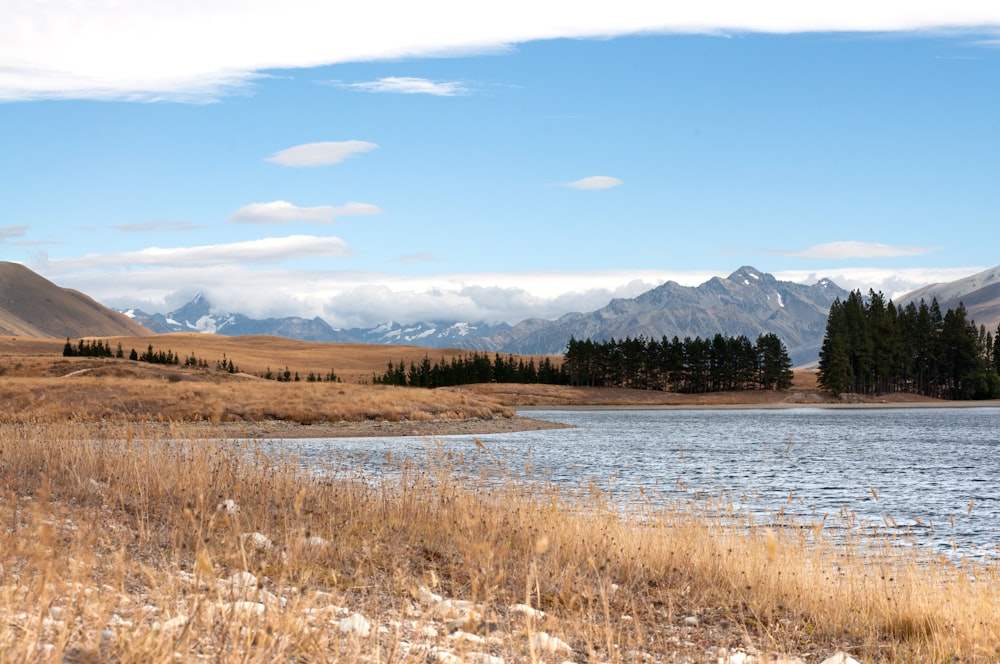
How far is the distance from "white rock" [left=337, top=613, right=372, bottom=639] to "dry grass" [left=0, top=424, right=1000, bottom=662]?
0.11 metres

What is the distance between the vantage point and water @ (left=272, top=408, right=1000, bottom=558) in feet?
77.0

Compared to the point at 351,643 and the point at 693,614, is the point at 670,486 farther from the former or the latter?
the point at 351,643

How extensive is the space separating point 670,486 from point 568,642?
2310 centimetres

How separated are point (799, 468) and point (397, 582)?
34.3 m

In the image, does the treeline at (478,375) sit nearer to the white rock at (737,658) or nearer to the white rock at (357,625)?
the white rock at (737,658)

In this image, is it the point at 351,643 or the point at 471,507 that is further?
the point at 471,507

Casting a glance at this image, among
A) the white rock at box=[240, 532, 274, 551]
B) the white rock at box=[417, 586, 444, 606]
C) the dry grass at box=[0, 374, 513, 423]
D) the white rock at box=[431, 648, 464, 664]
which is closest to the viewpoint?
the white rock at box=[431, 648, 464, 664]

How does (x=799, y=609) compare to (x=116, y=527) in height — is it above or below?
below

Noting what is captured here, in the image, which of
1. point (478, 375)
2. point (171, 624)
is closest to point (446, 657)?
point (171, 624)

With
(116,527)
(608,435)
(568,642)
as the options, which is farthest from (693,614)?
(608,435)

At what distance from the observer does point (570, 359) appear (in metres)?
162

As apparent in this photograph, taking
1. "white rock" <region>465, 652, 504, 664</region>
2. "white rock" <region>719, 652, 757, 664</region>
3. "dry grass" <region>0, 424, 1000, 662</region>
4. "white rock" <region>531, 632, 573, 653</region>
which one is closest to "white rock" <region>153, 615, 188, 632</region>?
"dry grass" <region>0, 424, 1000, 662</region>

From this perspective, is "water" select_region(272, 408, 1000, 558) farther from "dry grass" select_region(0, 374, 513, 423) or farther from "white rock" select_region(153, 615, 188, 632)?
"dry grass" select_region(0, 374, 513, 423)

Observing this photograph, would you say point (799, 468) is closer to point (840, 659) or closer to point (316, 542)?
point (316, 542)
